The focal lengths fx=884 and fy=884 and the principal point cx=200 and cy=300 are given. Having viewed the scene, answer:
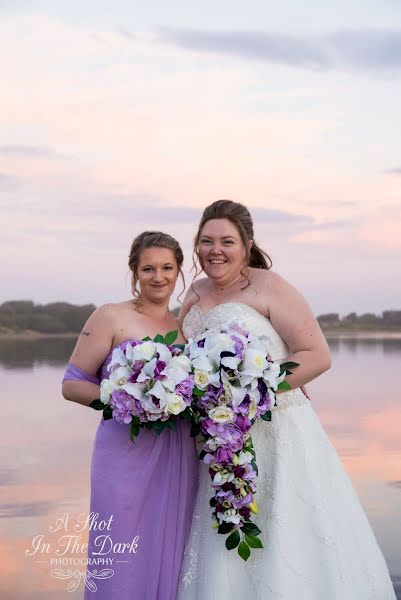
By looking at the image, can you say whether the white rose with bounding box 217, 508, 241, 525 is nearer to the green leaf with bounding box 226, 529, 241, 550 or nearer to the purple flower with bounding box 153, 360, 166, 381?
the green leaf with bounding box 226, 529, 241, 550

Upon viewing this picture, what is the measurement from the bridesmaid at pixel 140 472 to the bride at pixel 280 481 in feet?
0.52

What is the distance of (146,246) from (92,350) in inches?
30.2

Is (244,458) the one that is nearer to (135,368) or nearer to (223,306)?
(135,368)

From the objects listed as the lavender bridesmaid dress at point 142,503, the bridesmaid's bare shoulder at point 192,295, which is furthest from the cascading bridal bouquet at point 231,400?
the bridesmaid's bare shoulder at point 192,295

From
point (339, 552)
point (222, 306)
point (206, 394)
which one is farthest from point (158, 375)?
point (339, 552)

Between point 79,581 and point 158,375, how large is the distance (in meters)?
2.36

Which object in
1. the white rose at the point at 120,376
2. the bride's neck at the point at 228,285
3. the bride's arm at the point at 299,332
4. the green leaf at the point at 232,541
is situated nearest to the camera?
the white rose at the point at 120,376

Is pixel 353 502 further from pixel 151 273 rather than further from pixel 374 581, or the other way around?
pixel 151 273

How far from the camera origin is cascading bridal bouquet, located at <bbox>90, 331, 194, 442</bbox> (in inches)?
196

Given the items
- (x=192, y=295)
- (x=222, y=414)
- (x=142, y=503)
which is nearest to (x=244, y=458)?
(x=222, y=414)

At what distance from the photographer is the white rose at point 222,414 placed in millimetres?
5078

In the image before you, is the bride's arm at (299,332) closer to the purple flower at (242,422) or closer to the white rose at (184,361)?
the purple flower at (242,422)

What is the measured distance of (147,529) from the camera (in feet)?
19.0

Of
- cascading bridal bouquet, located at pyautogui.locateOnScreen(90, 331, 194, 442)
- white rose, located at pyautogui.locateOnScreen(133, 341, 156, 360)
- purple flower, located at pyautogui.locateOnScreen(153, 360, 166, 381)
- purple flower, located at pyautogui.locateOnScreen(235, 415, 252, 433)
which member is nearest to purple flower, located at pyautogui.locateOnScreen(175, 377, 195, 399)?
cascading bridal bouquet, located at pyautogui.locateOnScreen(90, 331, 194, 442)
